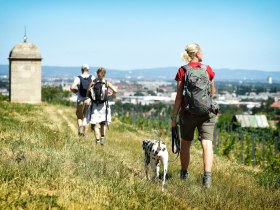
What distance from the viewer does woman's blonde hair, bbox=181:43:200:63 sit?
6.47 metres

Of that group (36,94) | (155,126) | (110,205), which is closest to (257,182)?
(110,205)

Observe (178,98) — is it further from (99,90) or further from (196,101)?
(99,90)

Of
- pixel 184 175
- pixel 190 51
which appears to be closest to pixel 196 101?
pixel 190 51

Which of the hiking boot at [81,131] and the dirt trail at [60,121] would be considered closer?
the hiking boot at [81,131]

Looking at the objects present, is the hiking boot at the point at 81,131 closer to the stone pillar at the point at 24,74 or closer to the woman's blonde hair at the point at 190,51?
the woman's blonde hair at the point at 190,51

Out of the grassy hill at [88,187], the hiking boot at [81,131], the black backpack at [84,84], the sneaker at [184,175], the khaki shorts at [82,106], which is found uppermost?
the black backpack at [84,84]

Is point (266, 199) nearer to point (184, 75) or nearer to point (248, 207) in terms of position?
point (248, 207)

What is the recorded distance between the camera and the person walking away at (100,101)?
402 inches

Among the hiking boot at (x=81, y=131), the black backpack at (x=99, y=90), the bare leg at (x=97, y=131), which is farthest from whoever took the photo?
the hiking boot at (x=81, y=131)

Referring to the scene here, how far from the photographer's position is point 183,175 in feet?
22.6

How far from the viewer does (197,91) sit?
20.2 ft

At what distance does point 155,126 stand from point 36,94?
754 cm

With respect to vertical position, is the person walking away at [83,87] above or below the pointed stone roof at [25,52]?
below

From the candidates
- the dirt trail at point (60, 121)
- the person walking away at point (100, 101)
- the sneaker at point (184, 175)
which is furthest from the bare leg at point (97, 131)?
the sneaker at point (184, 175)
